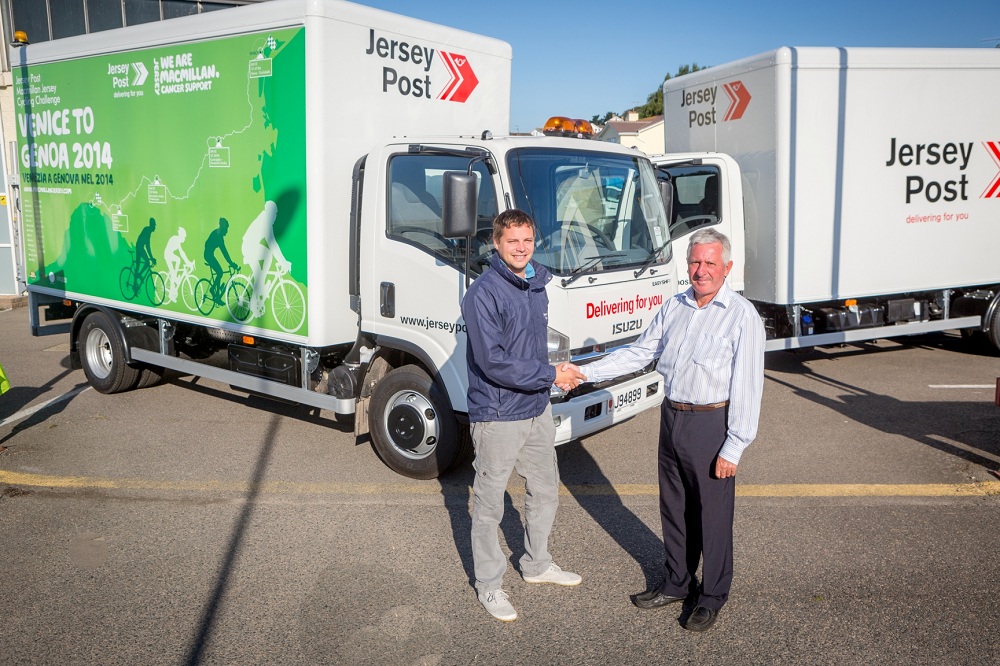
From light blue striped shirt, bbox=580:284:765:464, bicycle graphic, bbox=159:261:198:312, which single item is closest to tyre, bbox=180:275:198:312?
bicycle graphic, bbox=159:261:198:312

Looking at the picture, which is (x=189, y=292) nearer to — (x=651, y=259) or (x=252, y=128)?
(x=252, y=128)

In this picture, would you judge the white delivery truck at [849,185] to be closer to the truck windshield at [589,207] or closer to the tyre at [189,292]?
the truck windshield at [589,207]

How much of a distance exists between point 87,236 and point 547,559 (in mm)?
6150

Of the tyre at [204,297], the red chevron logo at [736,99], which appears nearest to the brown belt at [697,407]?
the tyre at [204,297]

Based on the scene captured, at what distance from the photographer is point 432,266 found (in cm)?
565

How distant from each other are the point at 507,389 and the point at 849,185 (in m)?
6.30

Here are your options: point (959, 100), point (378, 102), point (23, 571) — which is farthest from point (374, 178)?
point (959, 100)

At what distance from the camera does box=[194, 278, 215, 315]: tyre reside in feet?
23.0

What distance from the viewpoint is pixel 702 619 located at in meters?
3.91

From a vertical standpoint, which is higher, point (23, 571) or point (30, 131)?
point (30, 131)

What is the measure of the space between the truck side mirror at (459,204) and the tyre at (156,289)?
3565 mm

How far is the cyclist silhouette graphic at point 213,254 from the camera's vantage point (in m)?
6.75

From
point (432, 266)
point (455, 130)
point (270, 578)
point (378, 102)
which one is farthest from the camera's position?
point (455, 130)

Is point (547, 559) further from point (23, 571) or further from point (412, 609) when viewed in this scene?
point (23, 571)
